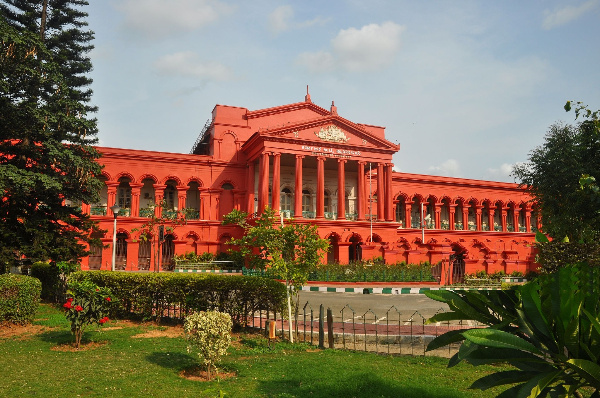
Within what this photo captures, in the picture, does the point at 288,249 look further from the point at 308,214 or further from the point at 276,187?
the point at 308,214

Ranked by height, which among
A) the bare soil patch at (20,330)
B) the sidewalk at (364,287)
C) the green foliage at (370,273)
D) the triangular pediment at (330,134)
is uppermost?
the triangular pediment at (330,134)

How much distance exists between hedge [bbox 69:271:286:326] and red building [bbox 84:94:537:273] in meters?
16.6

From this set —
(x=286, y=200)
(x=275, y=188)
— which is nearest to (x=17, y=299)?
(x=275, y=188)

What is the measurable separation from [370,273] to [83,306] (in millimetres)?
16328

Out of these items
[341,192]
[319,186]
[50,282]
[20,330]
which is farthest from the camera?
[341,192]

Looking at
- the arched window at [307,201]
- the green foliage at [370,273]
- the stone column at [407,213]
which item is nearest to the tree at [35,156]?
the green foliage at [370,273]

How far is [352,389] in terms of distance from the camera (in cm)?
592

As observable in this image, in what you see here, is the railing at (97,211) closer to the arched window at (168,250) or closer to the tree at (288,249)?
the arched window at (168,250)

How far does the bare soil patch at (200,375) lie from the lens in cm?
679

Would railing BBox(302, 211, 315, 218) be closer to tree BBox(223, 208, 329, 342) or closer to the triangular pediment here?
the triangular pediment

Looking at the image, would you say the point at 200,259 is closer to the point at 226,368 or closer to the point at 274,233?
the point at 274,233

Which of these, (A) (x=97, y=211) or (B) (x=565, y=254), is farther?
(A) (x=97, y=211)

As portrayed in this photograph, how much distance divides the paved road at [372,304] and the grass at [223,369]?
450cm

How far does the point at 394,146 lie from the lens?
3116 cm
